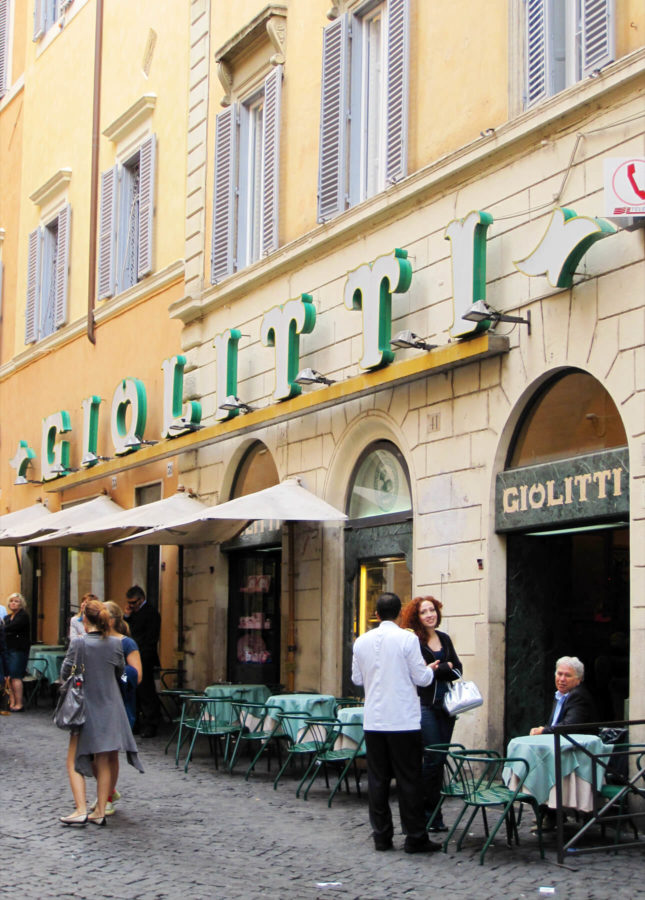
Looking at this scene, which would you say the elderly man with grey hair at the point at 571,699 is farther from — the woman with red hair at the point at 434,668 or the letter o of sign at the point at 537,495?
the letter o of sign at the point at 537,495

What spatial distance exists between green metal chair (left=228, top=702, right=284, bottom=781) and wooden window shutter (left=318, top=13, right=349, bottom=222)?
4944mm

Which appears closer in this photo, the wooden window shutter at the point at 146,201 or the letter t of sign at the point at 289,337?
the letter t of sign at the point at 289,337

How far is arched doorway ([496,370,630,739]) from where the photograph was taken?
31.4 feet

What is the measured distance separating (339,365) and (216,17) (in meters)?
5.92

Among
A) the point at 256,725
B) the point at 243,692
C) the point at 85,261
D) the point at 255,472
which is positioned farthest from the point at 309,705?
the point at 85,261

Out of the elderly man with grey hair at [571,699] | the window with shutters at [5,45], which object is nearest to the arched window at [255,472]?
the elderly man with grey hair at [571,699]

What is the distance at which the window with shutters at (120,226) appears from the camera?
63.6 feet

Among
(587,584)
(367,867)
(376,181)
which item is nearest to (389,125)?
(376,181)

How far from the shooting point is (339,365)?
1304cm

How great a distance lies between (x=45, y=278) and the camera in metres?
22.7

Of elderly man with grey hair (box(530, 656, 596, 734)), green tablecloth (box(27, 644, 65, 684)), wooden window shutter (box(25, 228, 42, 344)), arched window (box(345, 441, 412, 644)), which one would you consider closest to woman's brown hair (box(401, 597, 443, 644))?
elderly man with grey hair (box(530, 656, 596, 734))

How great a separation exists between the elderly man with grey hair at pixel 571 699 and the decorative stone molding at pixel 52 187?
1537cm

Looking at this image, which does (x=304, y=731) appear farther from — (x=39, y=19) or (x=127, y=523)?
(x=39, y=19)

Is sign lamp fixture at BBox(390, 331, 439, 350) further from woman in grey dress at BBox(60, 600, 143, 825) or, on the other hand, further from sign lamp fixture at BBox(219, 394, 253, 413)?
woman in grey dress at BBox(60, 600, 143, 825)
